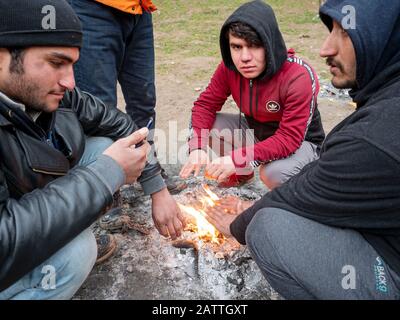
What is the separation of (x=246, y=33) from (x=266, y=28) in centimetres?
14

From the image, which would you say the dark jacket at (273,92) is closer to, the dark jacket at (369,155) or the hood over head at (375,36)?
the dark jacket at (369,155)

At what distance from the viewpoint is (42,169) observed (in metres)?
1.91

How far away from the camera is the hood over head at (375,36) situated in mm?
1785

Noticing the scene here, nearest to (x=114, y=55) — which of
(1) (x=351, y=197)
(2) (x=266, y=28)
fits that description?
(2) (x=266, y=28)

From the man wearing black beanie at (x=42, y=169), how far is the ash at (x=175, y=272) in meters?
0.47

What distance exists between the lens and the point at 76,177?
1.81 meters

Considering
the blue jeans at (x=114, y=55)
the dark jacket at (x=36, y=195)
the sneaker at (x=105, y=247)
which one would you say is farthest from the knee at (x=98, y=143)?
the sneaker at (x=105, y=247)

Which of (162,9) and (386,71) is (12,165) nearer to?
(386,71)

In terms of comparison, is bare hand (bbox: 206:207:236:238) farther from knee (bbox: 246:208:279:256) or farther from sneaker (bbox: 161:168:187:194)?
sneaker (bbox: 161:168:187:194)

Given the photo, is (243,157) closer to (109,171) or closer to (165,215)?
(165,215)

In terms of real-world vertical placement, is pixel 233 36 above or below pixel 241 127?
above
